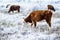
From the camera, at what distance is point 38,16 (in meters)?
3.14

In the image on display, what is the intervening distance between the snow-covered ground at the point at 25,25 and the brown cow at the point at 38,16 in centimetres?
7

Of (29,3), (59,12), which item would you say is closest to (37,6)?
(29,3)

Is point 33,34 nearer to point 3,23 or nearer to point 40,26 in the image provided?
point 40,26

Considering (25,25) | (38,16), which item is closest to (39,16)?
(38,16)

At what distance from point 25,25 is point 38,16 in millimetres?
265

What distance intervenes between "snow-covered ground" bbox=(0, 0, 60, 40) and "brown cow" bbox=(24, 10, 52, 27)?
0.24ft

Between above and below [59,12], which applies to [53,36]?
below

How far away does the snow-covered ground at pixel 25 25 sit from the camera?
292 cm

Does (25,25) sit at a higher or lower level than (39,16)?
lower

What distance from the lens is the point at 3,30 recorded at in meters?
3.10

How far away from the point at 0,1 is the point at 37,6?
29.2 inches

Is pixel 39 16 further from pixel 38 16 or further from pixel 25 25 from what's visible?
pixel 25 25

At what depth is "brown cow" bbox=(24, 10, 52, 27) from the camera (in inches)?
119

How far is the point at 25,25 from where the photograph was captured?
10.4 feet
